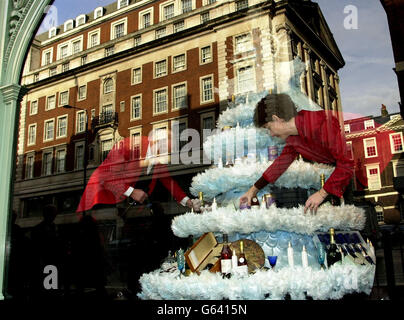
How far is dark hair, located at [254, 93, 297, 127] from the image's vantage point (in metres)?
4.00

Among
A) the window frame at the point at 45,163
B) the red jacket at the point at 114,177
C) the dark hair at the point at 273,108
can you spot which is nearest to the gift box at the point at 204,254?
the dark hair at the point at 273,108

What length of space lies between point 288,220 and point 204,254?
0.90m

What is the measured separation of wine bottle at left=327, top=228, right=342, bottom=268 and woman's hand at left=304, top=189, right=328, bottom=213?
0.26 meters

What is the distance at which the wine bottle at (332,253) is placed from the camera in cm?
316

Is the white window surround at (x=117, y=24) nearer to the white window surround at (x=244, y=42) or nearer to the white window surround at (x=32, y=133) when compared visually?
the white window surround at (x=244, y=42)

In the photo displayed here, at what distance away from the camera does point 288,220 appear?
324 cm

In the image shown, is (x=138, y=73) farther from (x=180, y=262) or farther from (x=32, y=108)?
Result: (x=180, y=262)

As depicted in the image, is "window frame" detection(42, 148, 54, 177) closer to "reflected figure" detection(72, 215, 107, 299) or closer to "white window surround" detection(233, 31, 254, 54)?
"reflected figure" detection(72, 215, 107, 299)

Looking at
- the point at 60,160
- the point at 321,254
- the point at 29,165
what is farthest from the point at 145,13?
the point at 321,254

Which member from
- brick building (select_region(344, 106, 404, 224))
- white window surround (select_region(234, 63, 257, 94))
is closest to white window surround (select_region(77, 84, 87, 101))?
white window surround (select_region(234, 63, 257, 94))

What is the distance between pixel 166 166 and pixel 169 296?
1884 mm

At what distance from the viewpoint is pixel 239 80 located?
15.0 ft
